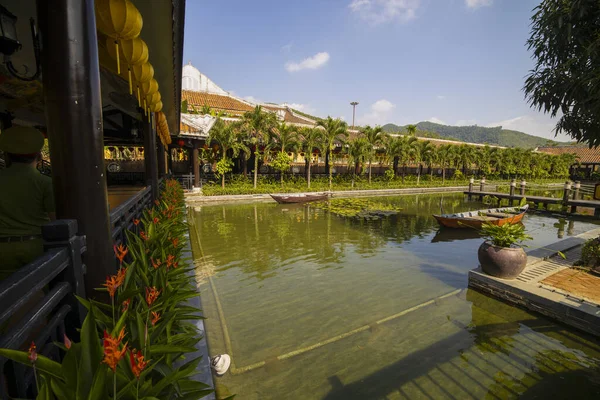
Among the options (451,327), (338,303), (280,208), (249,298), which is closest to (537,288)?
(451,327)

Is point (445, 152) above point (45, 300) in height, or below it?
above

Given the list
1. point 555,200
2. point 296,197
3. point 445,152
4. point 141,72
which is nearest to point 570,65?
point 141,72

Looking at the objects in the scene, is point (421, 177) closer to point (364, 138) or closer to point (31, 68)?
point (364, 138)

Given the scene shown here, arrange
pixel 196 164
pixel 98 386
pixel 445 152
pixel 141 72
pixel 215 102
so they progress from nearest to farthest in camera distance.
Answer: pixel 98 386
pixel 141 72
pixel 196 164
pixel 445 152
pixel 215 102

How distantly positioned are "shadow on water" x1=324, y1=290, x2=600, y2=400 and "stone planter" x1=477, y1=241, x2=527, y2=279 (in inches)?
40.7

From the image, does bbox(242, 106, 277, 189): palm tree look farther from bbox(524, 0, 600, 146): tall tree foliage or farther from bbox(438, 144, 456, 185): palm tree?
bbox(438, 144, 456, 185): palm tree

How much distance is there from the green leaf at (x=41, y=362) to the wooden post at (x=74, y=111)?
2.77 feet

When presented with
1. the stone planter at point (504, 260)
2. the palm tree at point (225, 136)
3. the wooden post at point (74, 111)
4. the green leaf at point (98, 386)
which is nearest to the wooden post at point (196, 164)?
the palm tree at point (225, 136)

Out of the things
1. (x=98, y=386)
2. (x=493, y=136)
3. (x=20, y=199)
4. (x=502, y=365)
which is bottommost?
(x=502, y=365)

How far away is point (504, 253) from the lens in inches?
253

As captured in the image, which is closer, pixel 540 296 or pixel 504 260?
pixel 540 296

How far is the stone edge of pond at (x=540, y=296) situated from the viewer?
5242 mm

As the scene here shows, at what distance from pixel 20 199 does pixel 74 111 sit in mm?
839

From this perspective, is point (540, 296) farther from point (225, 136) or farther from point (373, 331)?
point (225, 136)
